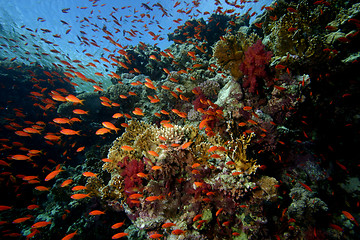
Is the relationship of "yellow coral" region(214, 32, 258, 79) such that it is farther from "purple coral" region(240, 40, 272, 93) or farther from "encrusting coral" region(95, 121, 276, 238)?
"encrusting coral" region(95, 121, 276, 238)

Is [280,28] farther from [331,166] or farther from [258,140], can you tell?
[331,166]

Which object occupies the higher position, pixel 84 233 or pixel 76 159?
pixel 76 159

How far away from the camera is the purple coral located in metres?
4.82

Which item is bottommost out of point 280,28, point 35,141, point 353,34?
point 353,34

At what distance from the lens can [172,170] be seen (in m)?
3.98

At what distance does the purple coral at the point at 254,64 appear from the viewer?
190 inches

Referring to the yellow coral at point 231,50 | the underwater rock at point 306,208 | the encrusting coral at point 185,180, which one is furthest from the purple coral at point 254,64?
the underwater rock at point 306,208

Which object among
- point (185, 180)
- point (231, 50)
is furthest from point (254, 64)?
point (185, 180)

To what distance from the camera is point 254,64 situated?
16.3 ft

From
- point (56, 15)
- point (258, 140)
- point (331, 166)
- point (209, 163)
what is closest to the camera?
point (209, 163)

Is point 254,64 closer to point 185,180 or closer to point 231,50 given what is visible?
point 231,50

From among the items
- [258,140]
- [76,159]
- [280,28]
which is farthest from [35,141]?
[280,28]

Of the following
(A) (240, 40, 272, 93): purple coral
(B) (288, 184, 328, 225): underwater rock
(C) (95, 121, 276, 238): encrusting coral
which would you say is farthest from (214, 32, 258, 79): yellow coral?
(B) (288, 184, 328, 225): underwater rock

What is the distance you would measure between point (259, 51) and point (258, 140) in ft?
9.65
